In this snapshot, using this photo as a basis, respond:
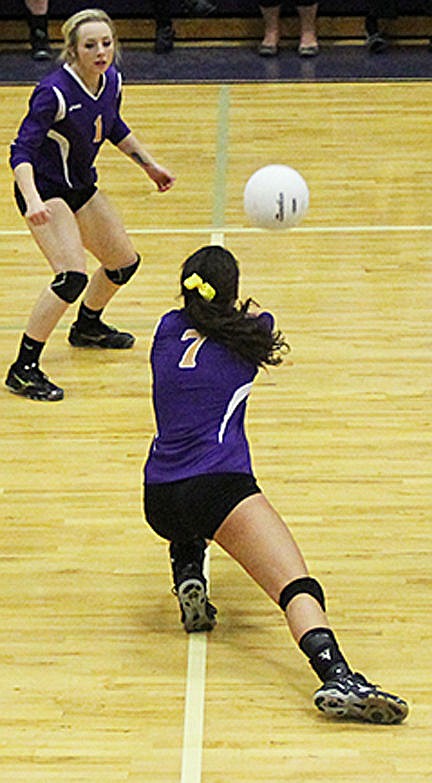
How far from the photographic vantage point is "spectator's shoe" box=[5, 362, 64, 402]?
250 inches

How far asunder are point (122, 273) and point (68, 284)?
469 mm

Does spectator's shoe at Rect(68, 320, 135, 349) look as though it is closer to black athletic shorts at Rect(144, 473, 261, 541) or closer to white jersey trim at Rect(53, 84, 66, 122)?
white jersey trim at Rect(53, 84, 66, 122)

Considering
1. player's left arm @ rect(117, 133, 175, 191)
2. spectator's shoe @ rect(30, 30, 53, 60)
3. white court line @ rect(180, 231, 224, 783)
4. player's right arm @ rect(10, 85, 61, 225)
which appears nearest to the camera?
white court line @ rect(180, 231, 224, 783)

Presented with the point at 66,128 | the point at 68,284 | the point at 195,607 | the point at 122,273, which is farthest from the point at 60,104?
the point at 195,607

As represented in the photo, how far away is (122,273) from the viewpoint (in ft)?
21.9

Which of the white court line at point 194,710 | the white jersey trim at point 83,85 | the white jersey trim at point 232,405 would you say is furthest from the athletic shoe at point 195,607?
the white jersey trim at point 83,85

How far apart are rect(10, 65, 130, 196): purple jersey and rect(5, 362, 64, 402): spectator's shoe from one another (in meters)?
0.82

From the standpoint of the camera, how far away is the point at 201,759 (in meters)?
3.90

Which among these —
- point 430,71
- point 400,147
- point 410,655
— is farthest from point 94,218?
point 430,71

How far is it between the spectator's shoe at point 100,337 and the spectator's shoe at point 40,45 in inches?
251

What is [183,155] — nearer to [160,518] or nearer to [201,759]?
[160,518]

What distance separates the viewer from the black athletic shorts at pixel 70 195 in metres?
6.25

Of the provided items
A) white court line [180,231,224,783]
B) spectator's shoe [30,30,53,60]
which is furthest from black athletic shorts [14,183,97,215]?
spectator's shoe [30,30,53,60]

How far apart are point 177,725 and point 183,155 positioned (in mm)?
6281
